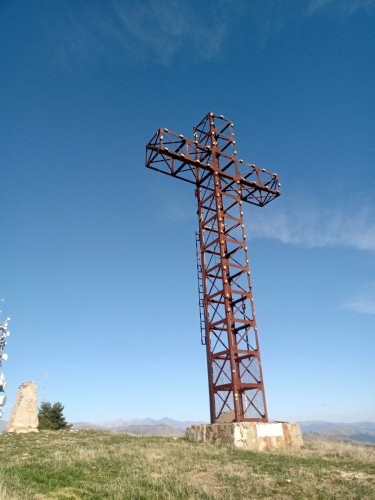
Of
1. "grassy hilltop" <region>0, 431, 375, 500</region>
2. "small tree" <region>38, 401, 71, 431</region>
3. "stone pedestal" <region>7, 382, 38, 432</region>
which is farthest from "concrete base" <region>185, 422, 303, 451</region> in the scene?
"small tree" <region>38, 401, 71, 431</region>

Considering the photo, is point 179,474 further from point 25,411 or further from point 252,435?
point 25,411

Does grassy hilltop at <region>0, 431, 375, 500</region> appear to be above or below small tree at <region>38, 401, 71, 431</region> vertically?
below

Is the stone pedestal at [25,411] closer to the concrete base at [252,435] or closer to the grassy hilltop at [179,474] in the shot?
the grassy hilltop at [179,474]

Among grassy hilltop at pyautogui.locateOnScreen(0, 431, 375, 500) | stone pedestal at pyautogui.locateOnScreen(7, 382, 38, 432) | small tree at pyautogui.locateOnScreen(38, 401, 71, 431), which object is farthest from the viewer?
small tree at pyautogui.locateOnScreen(38, 401, 71, 431)

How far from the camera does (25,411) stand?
26406 mm

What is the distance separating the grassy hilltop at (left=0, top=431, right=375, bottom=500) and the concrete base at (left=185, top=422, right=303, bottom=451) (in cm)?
150

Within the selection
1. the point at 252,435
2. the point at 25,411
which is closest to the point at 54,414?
the point at 25,411

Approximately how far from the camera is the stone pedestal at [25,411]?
2552cm

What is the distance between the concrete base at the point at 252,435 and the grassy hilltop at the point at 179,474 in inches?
59.1

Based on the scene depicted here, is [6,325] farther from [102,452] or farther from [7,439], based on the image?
[102,452]

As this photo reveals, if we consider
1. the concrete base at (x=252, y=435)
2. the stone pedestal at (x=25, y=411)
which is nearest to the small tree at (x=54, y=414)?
the stone pedestal at (x=25, y=411)

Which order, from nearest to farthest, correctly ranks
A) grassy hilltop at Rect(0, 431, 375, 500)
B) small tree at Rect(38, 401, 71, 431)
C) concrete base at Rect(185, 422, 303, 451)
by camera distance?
1. grassy hilltop at Rect(0, 431, 375, 500)
2. concrete base at Rect(185, 422, 303, 451)
3. small tree at Rect(38, 401, 71, 431)

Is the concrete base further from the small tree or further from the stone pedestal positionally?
the small tree

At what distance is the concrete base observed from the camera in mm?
17922
